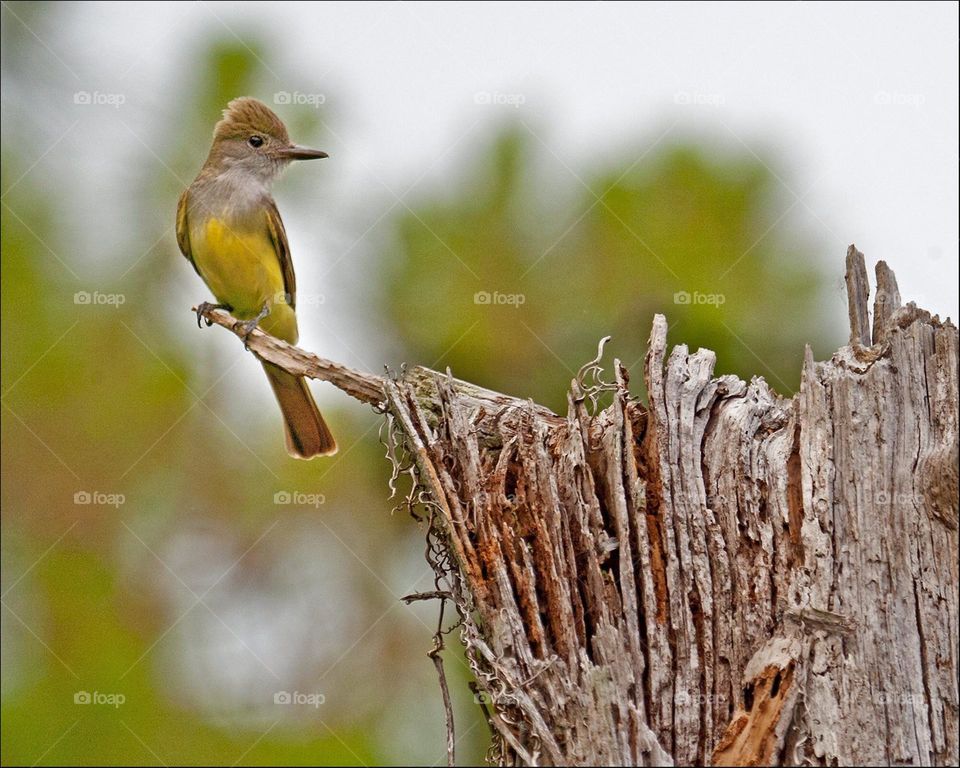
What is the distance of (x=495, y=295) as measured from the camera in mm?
6656

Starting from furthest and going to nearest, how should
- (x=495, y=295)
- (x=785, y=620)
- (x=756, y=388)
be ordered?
(x=495, y=295) < (x=756, y=388) < (x=785, y=620)

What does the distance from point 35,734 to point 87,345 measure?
275 centimetres

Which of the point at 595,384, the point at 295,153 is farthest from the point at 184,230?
the point at 595,384

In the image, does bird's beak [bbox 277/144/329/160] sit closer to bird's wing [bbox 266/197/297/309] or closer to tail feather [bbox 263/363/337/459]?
bird's wing [bbox 266/197/297/309]

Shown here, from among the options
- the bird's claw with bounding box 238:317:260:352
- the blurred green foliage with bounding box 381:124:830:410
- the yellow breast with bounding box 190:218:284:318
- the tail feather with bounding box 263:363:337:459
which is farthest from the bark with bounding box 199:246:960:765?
the blurred green foliage with bounding box 381:124:830:410

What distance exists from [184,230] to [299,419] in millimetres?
1179

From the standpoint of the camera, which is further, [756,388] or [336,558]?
[336,558]

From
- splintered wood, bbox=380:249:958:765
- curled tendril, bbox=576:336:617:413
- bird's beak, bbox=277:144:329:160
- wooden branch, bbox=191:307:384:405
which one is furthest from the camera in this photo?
bird's beak, bbox=277:144:329:160

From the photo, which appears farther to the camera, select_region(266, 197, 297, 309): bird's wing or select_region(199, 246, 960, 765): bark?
select_region(266, 197, 297, 309): bird's wing

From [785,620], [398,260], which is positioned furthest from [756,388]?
[398,260]

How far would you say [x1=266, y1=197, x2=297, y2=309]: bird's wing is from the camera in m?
5.11

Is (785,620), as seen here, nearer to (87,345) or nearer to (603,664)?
(603,664)

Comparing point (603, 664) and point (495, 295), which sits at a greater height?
point (495, 295)

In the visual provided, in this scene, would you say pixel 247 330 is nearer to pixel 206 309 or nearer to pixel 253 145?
pixel 206 309
